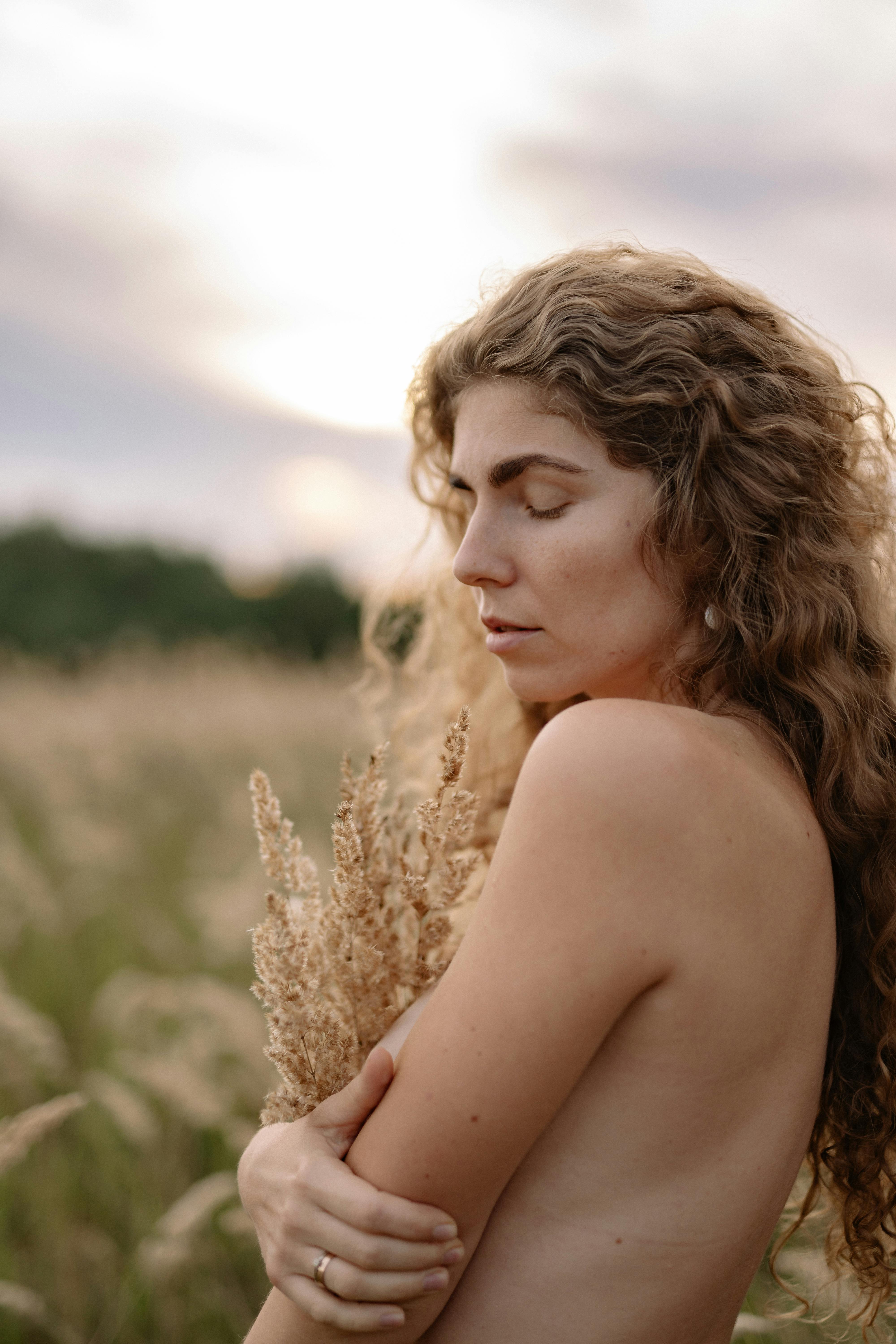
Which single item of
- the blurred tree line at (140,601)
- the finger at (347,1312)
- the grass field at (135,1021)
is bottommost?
the blurred tree line at (140,601)

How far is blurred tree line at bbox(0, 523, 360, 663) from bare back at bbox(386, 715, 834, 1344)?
21.0 m

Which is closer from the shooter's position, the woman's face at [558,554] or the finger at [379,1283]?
the finger at [379,1283]

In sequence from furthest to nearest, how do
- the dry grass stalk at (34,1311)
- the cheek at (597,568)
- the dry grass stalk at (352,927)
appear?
the dry grass stalk at (34,1311) → the cheek at (597,568) → the dry grass stalk at (352,927)

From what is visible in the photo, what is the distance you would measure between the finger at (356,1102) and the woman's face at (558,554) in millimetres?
676

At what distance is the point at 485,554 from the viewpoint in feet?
5.31

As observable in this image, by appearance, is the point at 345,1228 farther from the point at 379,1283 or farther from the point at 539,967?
the point at 539,967

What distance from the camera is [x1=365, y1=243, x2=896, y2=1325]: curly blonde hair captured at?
1572 millimetres

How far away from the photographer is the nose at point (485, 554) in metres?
1.61

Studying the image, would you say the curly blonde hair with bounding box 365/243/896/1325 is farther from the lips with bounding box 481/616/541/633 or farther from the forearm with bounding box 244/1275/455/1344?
the forearm with bounding box 244/1275/455/1344

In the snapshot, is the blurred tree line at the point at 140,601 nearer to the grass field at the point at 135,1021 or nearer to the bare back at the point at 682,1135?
the grass field at the point at 135,1021

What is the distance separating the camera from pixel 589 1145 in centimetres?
126

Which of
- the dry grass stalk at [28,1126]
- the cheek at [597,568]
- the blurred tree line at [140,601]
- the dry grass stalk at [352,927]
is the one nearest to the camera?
the dry grass stalk at [352,927]

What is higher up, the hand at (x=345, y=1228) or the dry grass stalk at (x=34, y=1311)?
the hand at (x=345, y=1228)

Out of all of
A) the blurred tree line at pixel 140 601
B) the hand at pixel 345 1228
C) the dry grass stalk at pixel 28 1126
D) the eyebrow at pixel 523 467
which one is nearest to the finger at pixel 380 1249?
the hand at pixel 345 1228
